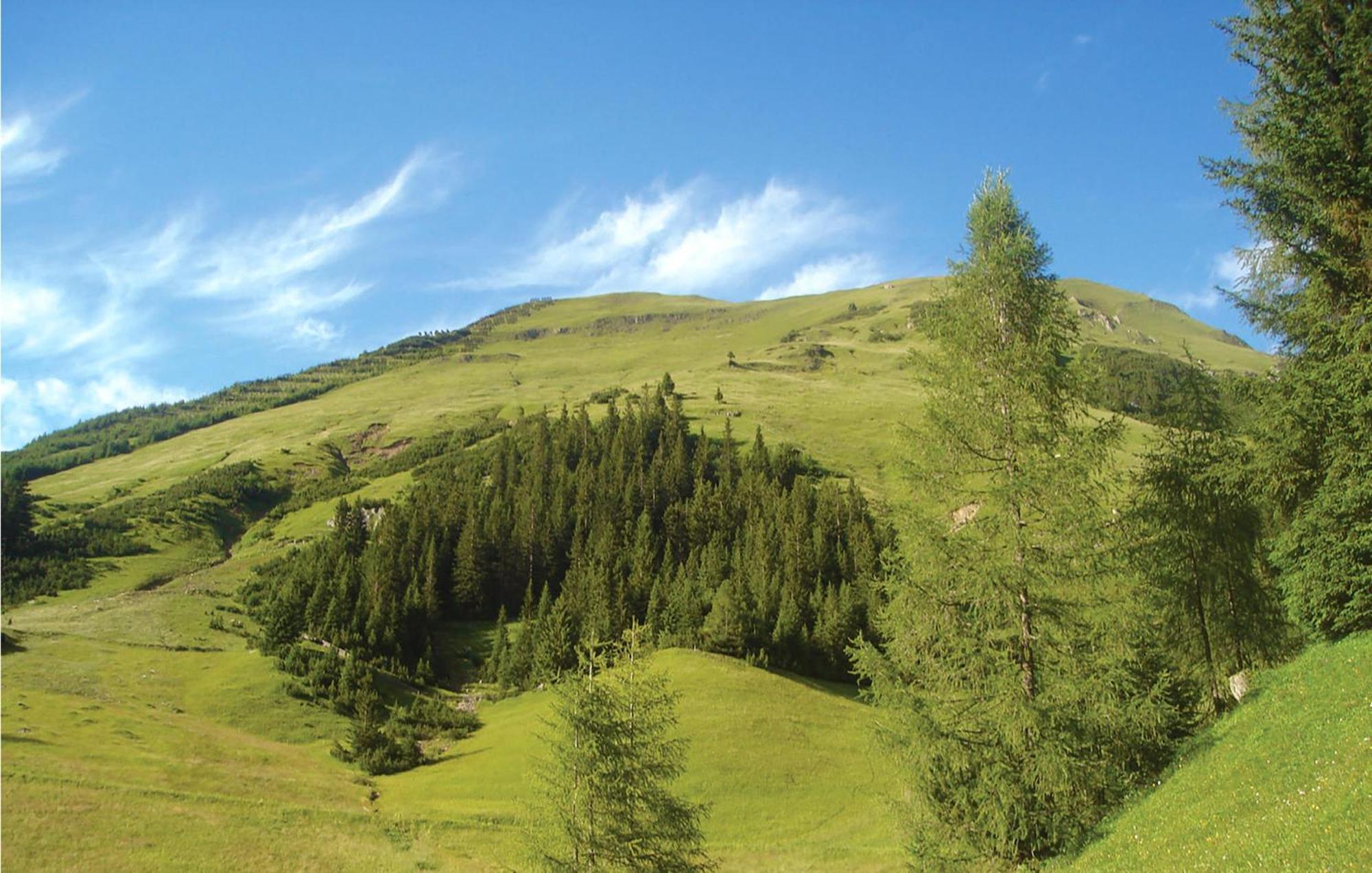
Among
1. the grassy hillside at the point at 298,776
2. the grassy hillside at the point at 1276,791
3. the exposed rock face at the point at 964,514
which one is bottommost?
the grassy hillside at the point at 298,776

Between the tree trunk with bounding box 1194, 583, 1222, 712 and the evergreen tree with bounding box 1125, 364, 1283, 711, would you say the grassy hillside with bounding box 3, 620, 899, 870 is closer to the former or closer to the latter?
the tree trunk with bounding box 1194, 583, 1222, 712

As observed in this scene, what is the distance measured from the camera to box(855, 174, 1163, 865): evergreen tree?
1630 cm

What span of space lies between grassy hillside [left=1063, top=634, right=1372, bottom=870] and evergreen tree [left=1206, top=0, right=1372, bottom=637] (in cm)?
253

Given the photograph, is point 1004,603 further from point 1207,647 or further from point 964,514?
point 1207,647

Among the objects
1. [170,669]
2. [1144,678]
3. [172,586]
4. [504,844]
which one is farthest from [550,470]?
[1144,678]

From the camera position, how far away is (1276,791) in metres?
13.5

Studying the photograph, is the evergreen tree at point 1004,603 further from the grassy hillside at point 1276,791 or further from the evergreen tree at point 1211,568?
the evergreen tree at point 1211,568

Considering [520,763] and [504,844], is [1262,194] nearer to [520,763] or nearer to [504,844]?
[504,844]

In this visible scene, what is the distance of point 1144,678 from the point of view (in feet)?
62.5

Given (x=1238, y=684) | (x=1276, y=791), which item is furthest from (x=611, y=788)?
(x=1238, y=684)

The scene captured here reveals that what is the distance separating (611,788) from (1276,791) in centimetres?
1686

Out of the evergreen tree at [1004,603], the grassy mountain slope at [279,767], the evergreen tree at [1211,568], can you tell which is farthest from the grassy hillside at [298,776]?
the evergreen tree at [1211,568]

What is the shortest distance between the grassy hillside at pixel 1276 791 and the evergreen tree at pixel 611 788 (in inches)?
502

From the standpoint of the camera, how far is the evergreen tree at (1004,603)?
16297 millimetres
